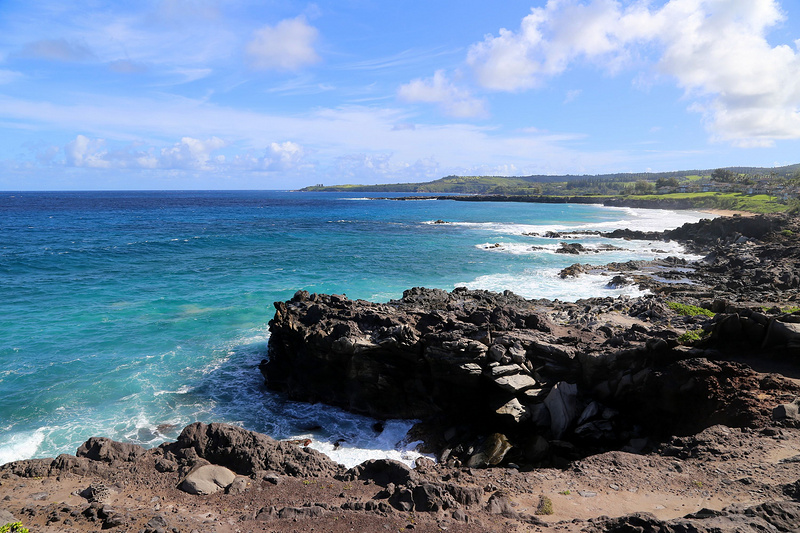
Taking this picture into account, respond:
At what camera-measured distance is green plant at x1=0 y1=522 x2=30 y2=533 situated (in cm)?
805

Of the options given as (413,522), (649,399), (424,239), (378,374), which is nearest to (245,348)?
(378,374)

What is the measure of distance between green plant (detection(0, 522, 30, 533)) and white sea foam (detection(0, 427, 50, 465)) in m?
6.76

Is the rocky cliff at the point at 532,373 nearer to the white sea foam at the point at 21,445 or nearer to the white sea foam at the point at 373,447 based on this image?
the white sea foam at the point at 373,447

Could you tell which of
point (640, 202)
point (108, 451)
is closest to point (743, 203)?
point (640, 202)

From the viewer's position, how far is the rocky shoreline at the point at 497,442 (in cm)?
928

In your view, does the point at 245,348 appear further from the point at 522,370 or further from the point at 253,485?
the point at 522,370

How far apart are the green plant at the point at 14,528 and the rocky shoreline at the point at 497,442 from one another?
33 centimetres

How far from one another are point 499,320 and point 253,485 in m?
11.4

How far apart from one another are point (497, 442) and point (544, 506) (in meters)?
4.50

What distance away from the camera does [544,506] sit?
376 inches

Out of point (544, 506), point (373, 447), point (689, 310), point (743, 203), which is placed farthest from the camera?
point (743, 203)

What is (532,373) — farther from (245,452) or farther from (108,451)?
(108,451)

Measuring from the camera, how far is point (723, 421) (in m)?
12.2

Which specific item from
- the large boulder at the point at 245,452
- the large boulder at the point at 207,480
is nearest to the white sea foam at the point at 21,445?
the large boulder at the point at 245,452
